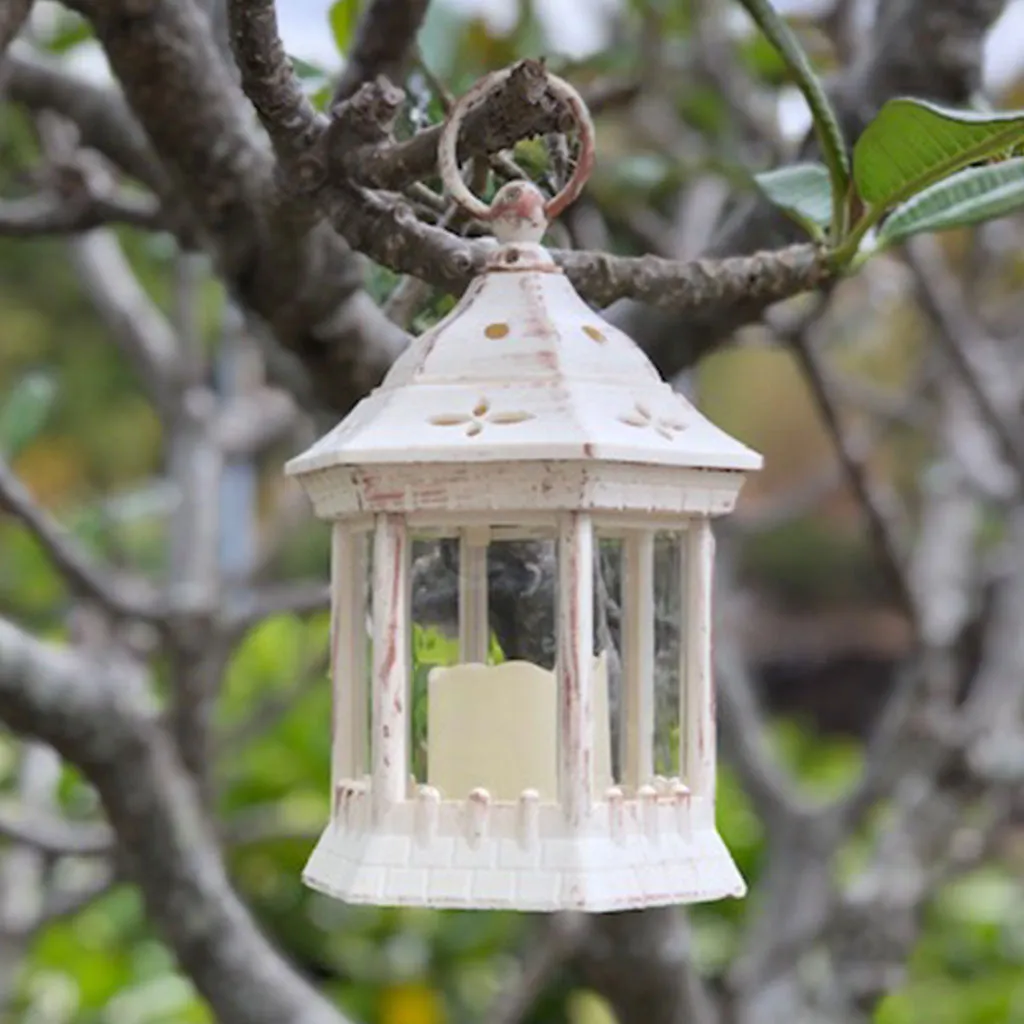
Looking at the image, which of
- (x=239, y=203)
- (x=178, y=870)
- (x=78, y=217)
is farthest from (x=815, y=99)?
(x=178, y=870)

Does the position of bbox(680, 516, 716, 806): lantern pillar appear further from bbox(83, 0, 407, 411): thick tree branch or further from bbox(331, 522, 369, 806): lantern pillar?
bbox(83, 0, 407, 411): thick tree branch

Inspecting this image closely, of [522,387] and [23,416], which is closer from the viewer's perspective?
[522,387]

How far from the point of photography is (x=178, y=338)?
8.21ft

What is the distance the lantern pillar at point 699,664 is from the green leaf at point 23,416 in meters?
0.99

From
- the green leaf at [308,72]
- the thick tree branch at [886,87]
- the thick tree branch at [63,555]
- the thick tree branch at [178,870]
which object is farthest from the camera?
the thick tree branch at [63,555]

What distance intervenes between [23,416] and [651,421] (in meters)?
1.04

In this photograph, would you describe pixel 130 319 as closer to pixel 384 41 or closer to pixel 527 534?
pixel 384 41

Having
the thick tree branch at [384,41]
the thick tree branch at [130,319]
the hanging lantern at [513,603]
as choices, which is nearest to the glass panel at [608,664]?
the hanging lantern at [513,603]

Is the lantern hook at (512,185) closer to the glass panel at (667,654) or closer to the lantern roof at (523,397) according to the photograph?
the lantern roof at (523,397)

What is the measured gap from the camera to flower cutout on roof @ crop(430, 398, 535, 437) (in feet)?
2.75

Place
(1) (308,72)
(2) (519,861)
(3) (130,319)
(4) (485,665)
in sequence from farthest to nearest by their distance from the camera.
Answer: (3) (130,319)
(1) (308,72)
(4) (485,665)
(2) (519,861)

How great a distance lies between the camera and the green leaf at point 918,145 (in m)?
0.90

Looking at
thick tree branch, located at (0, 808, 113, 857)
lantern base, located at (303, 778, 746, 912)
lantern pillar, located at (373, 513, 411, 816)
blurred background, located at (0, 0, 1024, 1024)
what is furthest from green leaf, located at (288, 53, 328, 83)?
thick tree branch, located at (0, 808, 113, 857)

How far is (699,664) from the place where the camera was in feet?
3.10
